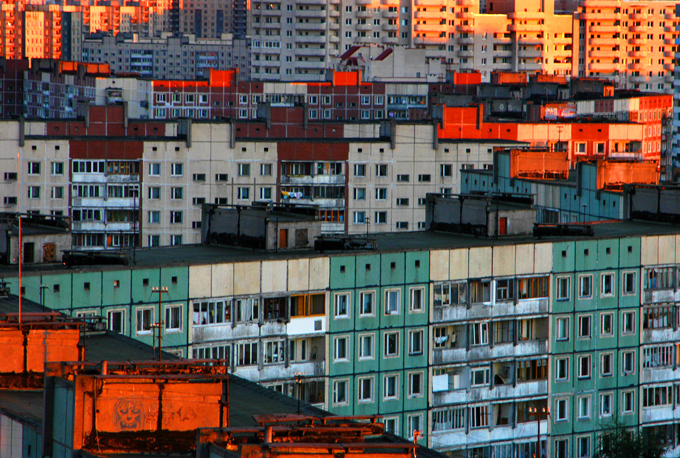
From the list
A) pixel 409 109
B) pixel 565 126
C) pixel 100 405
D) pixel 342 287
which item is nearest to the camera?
pixel 100 405

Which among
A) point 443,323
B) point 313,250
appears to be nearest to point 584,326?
point 443,323

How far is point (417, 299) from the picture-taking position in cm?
4406

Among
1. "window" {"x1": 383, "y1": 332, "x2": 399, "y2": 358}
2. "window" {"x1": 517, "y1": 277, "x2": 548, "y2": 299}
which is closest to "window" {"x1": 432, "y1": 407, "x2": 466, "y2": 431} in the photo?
"window" {"x1": 383, "y1": 332, "x2": 399, "y2": 358}

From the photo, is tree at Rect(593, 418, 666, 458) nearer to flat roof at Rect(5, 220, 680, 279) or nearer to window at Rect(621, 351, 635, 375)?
window at Rect(621, 351, 635, 375)

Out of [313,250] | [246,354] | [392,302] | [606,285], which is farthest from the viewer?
[606,285]

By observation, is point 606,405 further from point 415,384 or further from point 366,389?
point 366,389

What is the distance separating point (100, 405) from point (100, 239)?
61.0 m

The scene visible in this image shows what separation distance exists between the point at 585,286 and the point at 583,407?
13.9 feet

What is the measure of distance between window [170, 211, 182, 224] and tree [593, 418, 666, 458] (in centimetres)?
4188

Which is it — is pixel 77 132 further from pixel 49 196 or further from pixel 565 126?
pixel 565 126

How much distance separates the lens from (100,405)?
22203 mm

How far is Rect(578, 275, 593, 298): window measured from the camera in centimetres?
4697

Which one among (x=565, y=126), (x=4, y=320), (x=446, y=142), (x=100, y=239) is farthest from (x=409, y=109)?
(x=4, y=320)

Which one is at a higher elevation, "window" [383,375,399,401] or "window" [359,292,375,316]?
"window" [359,292,375,316]
